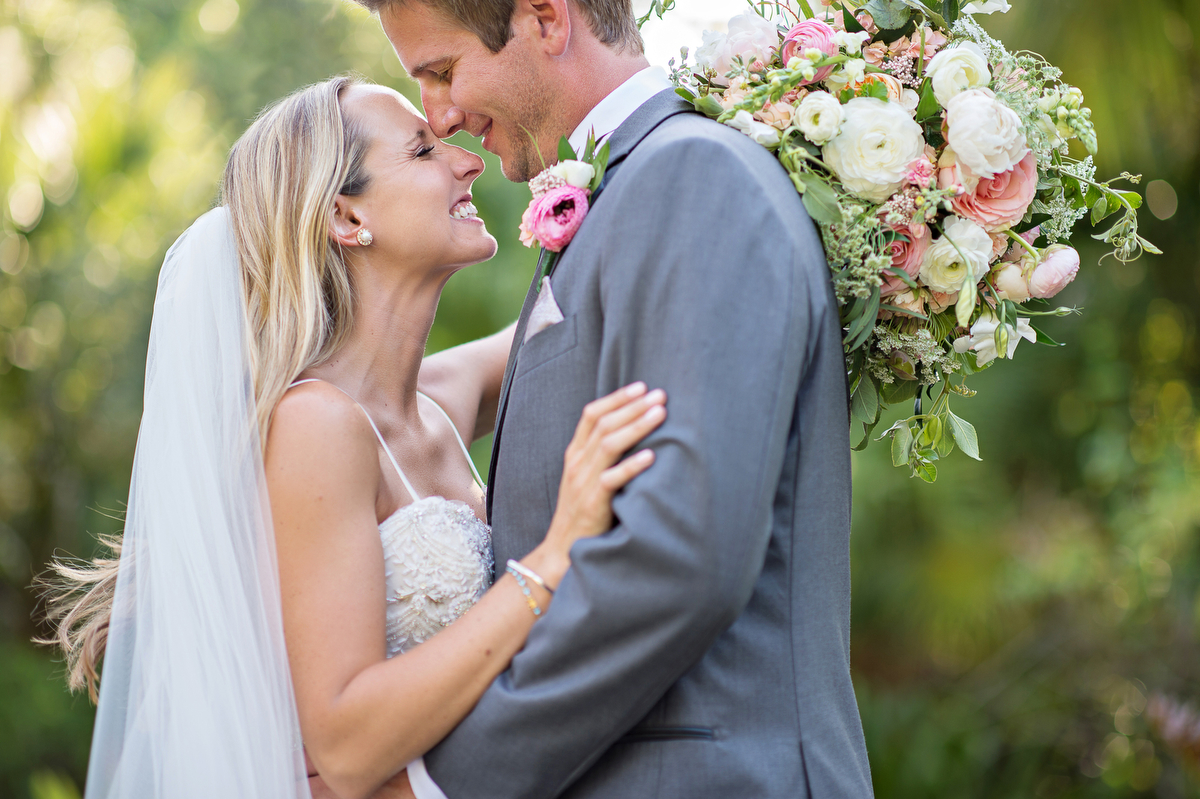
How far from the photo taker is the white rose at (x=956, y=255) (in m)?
1.83

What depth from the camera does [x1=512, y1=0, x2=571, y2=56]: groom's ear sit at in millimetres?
2146

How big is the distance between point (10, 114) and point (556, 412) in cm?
560

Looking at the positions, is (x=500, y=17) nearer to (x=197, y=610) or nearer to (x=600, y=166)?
(x=600, y=166)

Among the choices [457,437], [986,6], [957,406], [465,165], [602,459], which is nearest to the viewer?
[602,459]

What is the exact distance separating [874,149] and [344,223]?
1393 millimetres

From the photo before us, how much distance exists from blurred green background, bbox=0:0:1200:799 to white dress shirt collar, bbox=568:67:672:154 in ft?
8.66

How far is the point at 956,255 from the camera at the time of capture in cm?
182

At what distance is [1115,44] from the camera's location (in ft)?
12.5

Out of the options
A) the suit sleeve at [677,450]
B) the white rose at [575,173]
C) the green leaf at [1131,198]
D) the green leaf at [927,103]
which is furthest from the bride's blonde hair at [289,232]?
the green leaf at [1131,198]

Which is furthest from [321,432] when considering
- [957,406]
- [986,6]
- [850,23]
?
[957,406]

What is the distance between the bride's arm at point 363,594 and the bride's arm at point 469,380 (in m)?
0.84

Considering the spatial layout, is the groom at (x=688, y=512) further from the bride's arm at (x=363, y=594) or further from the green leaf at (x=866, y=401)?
the green leaf at (x=866, y=401)

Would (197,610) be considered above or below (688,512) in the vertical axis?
below

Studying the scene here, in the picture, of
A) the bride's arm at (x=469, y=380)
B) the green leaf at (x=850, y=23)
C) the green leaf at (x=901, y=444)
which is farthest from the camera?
the bride's arm at (x=469, y=380)
